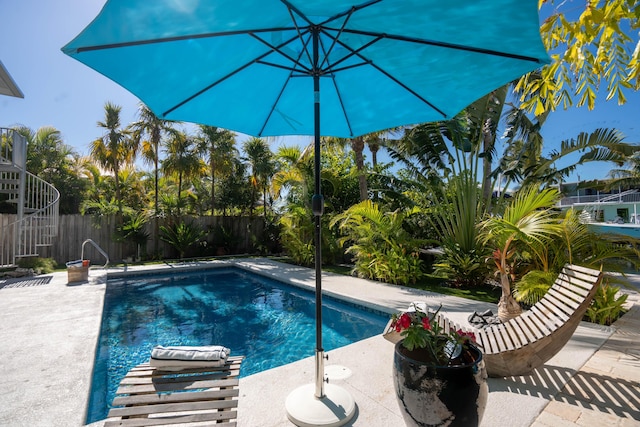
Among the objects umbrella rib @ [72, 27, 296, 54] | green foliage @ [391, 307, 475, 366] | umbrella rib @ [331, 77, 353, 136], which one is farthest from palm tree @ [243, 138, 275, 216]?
green foliage @ [391, 307, 475, 366]

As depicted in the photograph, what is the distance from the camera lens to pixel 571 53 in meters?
2.03

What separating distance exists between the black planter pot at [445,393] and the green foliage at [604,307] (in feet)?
14.7

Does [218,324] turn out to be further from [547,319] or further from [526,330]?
[547,319]

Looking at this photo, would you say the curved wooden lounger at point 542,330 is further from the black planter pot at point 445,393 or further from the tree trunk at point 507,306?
the black planter pot at point 445,393

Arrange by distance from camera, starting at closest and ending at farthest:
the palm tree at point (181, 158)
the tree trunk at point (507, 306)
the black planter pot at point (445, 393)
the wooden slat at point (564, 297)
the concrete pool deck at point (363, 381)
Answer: the black planter pot at point (445, 393) → the concrete pool deck at point (363, 381) → the wooden slat at point (564, 297) → the tree trunk at point (507, 306) → the palm tree at point (181, 158)

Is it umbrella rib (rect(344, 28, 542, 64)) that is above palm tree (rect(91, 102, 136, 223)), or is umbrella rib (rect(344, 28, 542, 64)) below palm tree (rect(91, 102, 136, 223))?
below

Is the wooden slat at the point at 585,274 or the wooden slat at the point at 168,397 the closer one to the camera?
the wooden slat at the point at 168,397

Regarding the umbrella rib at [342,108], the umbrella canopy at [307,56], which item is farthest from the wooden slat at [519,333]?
the umbrella rib at [342,108]

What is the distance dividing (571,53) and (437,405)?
2419 millimetres

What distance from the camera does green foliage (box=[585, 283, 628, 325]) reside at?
193 inches

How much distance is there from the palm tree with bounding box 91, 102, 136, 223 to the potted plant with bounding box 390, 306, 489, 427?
15873 millimetres

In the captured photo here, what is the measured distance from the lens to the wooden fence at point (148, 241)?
13398mm

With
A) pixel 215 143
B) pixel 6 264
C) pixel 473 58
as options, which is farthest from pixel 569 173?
pixel 6 264

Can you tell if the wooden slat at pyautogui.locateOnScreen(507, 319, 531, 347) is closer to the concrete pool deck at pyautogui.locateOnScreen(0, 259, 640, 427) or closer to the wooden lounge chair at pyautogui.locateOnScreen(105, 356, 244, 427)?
the concrete pool deck at pyautogui.locateOnScreen(0, 259, 640, 427)
